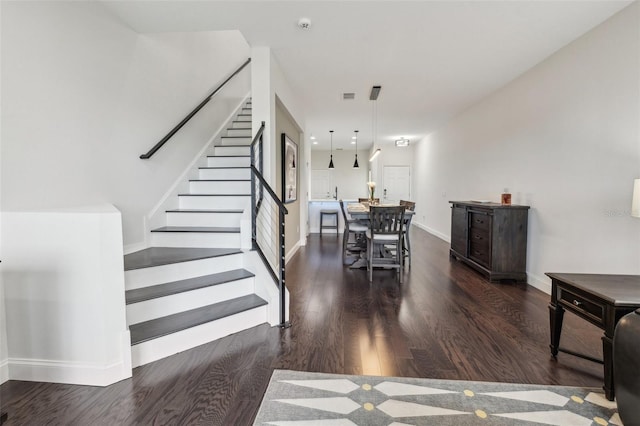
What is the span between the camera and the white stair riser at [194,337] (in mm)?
2002

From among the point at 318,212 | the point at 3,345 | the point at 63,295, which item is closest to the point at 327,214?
the point at 318,212

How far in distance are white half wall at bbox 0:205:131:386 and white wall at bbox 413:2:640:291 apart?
3.85 m

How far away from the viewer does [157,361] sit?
2.05 metres

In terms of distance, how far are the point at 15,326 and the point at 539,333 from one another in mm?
3637

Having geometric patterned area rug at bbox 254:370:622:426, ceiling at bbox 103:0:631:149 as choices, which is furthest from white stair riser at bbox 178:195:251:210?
geometric patterned area rug at bbox 254:370:622:426

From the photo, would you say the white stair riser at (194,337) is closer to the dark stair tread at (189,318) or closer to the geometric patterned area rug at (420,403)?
the dark stair tread at (189,318)

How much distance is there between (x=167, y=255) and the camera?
273 cm

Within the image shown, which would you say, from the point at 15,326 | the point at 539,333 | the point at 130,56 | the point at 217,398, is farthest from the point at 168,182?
the point at 539,333

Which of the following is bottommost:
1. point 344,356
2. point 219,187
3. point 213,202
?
point 344,356

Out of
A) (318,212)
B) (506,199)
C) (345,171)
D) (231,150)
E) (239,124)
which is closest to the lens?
(506,199)

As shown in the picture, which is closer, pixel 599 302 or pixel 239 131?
pixel 599 302

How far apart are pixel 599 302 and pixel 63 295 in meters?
3.04

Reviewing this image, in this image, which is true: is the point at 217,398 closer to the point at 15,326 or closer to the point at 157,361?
the point at 157,361

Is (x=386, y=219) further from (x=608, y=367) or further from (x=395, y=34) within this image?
(x=608, y=367)
